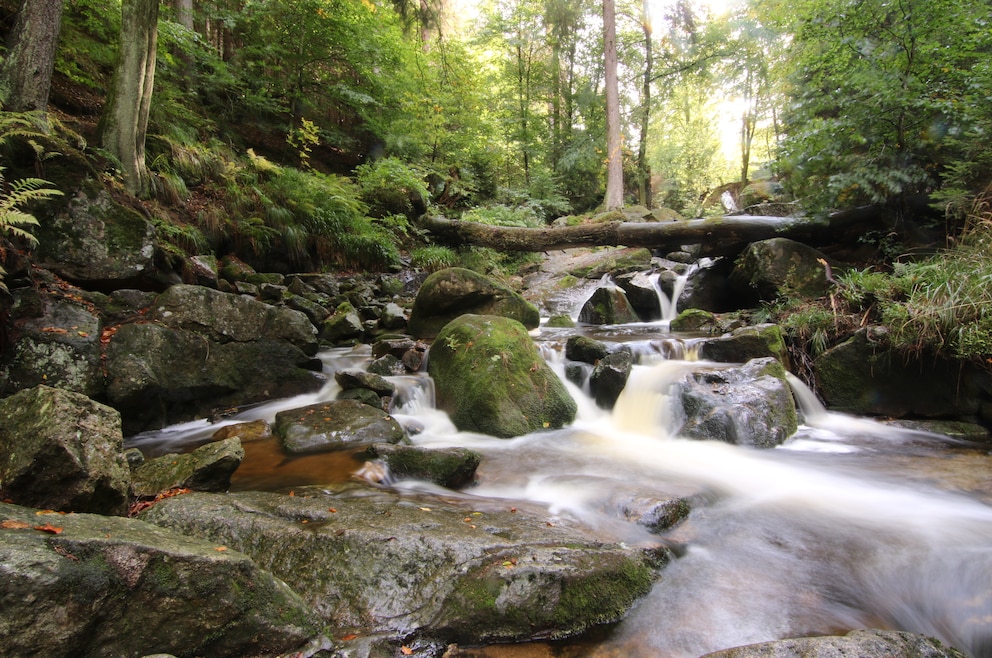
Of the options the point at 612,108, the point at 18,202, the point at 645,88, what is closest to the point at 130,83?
the point at 18,202

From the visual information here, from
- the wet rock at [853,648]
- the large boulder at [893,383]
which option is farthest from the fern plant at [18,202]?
the large boulder at [893,383]

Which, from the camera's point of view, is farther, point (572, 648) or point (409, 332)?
point (409, 332)

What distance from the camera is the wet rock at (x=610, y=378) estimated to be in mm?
6113

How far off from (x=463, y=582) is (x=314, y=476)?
220cm

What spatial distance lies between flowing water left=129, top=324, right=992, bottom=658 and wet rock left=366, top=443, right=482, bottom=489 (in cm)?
15

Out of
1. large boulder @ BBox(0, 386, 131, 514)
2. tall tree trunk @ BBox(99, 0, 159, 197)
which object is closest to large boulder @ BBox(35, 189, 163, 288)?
tall tree trunk @ BBox(99, 0, 159, 197)

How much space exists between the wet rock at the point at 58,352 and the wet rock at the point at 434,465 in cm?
301

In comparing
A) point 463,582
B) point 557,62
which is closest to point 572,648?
point 463,582

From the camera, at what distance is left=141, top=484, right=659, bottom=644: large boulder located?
2080 millimetres

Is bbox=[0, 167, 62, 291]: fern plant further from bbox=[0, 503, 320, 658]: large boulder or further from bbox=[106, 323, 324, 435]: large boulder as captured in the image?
bbox=[0, 503, 320, 658]: large boulder

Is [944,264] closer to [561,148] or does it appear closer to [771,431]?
[771,431]

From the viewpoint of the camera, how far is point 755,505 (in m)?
3.70

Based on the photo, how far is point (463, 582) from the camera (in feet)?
7.22

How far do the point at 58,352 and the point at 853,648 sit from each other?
607cm
